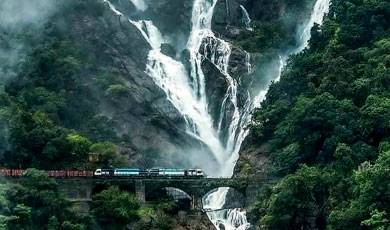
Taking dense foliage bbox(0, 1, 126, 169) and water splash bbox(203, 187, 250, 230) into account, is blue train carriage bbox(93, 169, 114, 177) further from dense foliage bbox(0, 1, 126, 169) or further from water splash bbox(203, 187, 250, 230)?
water splash bbox(203, 187, 250, 230)

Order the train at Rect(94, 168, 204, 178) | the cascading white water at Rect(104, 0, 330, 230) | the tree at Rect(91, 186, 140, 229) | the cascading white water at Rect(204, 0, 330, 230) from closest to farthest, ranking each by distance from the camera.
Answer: the tree at Rect(91, 186, 140, 229), the cascading white water at Rect(204, 0, 330, 230), the train at Rect(94, 168, 204, 178), the cascading white water at Rect(104, 0, 330, 230)

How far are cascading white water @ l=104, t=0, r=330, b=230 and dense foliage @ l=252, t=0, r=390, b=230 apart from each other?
18.8 ft

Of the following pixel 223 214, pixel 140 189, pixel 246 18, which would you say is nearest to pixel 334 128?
pixel 223 214

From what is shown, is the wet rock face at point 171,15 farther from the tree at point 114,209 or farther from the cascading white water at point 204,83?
the tree at point 114,209

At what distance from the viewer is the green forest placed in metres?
65.4

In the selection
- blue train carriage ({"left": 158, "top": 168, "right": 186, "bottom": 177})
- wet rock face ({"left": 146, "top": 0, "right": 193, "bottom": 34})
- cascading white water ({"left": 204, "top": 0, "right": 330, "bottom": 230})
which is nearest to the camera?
cascading white water ({"left": 204, "top": 0, "right": 330, "bottom": 230})

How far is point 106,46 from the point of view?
3593 inches

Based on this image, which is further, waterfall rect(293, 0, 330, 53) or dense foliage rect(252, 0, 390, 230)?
waterfall rect(293, 0, 330, 53)

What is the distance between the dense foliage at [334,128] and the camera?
61281mm

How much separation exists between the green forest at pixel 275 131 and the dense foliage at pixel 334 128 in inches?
4.1

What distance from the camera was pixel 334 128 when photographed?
70000mm

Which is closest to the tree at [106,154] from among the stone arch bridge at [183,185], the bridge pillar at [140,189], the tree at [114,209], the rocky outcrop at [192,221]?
the stone arch bridge at [183,185]

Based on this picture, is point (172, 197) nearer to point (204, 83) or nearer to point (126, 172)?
point (126, 172)

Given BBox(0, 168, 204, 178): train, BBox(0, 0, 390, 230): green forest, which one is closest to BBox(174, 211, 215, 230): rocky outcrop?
BBox(0, 0, 390, 230): green forest
